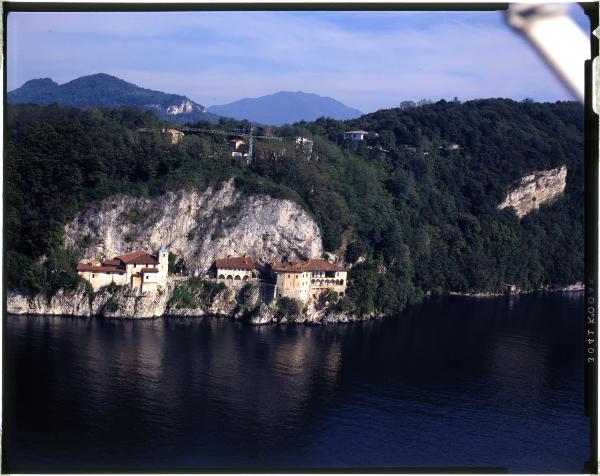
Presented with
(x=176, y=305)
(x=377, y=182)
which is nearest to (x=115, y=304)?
(x=176, y=305)

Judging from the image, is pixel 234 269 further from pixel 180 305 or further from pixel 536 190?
pixel 536 190

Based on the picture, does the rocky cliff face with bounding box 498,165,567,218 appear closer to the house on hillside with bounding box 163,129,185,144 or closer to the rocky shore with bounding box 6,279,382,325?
the rocky shore with bounding box 6,279,382,325

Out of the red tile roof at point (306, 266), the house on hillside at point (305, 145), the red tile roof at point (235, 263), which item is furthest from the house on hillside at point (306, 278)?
the house on hillside at point (305, 145)

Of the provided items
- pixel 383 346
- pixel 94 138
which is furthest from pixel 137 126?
pixel 383 346

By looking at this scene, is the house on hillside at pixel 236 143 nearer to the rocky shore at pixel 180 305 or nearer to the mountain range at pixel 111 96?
the rocky shore at pixel 180 305

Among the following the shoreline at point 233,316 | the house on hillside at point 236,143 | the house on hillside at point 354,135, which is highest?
the house on hillside at point 354,135

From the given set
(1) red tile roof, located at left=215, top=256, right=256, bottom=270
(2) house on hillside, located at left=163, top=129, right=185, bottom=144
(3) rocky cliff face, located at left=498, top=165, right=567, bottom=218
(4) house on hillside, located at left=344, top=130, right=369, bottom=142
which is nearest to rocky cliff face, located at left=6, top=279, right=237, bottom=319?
(1) red tile roof, located at left=215, top=256, right=256, bottom=270
